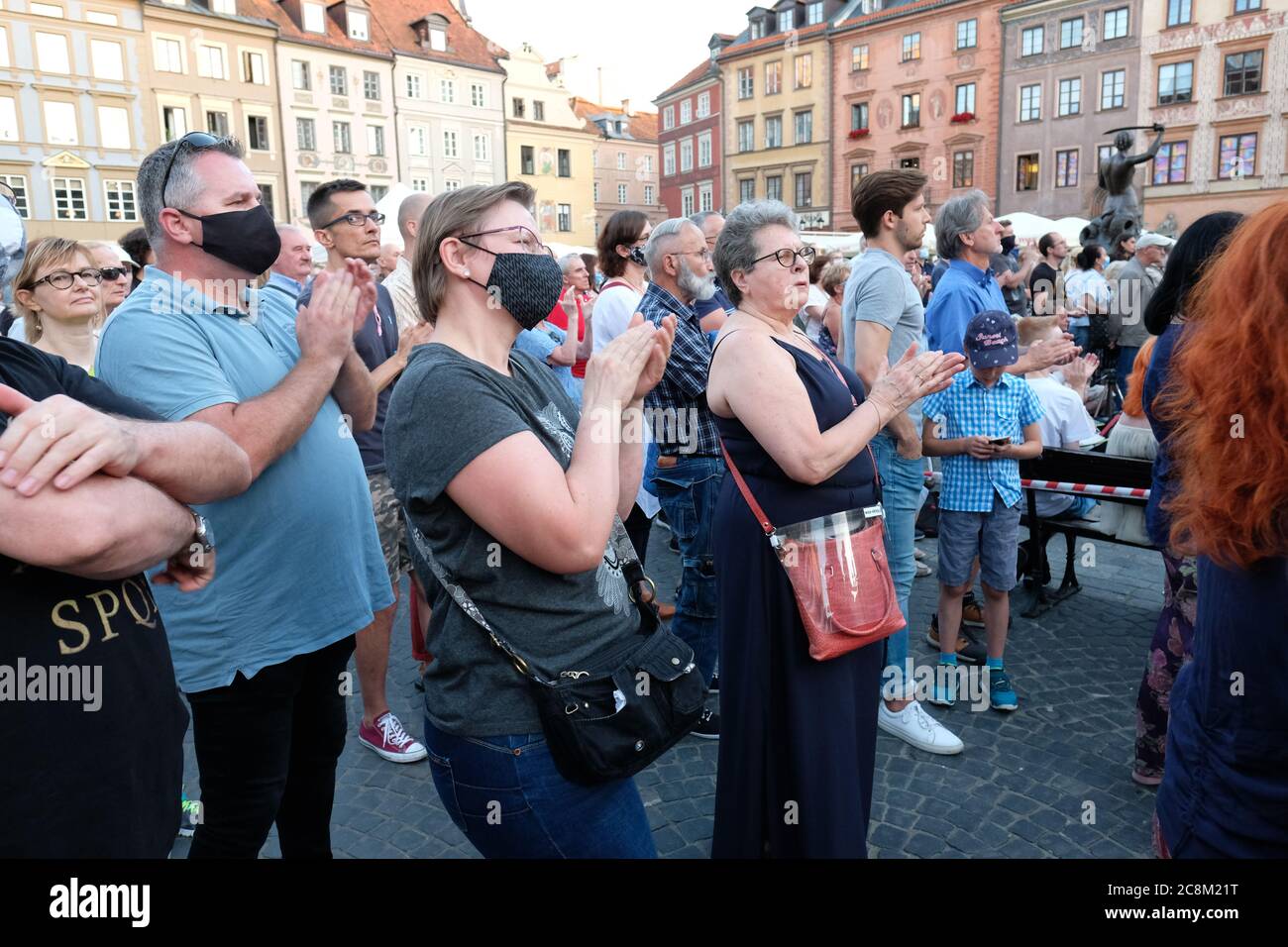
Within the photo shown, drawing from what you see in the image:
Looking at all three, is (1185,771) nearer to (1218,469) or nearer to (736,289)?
(1218,469)

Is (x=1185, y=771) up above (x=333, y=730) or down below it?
above

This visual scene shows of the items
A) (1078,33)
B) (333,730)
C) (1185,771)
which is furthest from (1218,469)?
(1078,33)

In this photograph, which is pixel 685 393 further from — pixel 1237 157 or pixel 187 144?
pixel 1237 157

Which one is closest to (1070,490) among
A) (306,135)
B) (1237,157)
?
(1237,157)

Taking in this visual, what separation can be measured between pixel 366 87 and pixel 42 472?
4743 cm

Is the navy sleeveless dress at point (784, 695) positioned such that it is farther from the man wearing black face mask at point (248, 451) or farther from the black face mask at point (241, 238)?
the black face mask at point (241, 238)

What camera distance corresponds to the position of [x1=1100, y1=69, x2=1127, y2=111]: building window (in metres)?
35.5

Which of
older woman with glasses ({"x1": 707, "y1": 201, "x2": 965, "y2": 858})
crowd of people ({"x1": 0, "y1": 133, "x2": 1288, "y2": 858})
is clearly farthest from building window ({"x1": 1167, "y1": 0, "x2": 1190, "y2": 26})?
older woman with glasses ({"x1": 707, "y1": 201, "x2": 965, "y2": 858})

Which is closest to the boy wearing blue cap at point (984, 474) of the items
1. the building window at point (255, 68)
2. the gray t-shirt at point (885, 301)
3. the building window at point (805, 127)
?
the gray t-shirt at point (885, 301)

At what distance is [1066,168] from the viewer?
37.4 metres

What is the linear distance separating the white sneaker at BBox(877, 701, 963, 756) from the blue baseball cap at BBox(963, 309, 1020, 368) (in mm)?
1653

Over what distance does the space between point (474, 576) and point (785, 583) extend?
1247mm

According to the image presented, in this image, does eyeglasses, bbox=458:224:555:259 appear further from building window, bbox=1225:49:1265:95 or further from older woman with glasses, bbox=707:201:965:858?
building window, bbox=1225:49:1265:95
